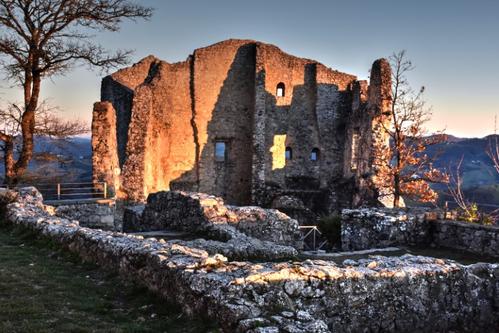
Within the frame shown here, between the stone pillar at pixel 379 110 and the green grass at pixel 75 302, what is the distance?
15876 millimetres

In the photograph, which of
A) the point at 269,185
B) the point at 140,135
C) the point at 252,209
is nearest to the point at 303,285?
the point at 252,209

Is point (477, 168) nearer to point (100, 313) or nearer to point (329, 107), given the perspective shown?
point (329, 107)

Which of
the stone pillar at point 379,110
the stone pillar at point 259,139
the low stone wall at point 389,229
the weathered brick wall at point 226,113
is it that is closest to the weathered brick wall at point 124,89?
the weathered brick wall at point 226,113

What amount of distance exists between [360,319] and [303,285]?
3.13ft

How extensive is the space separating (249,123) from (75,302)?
23.2m

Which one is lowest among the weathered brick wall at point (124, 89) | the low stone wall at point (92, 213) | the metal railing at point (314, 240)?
the metal railing at point (314, 240)

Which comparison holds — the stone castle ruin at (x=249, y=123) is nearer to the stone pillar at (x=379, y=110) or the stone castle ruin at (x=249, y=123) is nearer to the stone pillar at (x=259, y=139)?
the stone pillar at (x=259, y=139)

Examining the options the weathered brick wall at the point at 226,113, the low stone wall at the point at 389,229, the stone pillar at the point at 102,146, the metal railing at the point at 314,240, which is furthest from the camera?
the weathered brick wall at the point at 226,113

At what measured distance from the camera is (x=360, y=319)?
17.7 ft

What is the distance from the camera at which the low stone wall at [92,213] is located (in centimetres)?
1614

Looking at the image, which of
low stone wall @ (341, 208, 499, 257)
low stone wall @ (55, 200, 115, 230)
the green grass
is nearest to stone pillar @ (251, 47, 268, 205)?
low stone wall @ (55, 200, 115, 230)

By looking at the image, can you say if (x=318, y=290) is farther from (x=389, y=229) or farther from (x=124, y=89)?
(x=124, y=89)

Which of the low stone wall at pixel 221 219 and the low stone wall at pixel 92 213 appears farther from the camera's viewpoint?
the low stone wall at pixel 92 213

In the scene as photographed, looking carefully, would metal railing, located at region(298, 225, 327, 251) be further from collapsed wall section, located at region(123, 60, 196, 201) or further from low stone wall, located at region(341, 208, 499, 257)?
collapsed wall section, located at region(123, 60, 196, 201)
